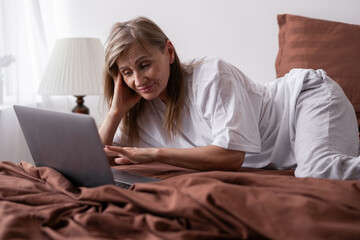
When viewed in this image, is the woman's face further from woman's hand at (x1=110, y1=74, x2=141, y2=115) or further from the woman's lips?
woman's hand at (x1=110, y1=74, x2=141, y2=115)

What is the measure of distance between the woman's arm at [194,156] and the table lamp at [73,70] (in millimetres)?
1182

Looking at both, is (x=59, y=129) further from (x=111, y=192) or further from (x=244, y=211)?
(x=244, y=211)

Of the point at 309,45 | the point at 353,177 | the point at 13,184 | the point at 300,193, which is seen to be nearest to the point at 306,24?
the point at 309,45

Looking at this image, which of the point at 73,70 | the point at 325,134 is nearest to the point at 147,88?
the point at 325,134

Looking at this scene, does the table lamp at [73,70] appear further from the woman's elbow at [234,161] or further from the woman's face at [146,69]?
the woman's elbow at [234,161]

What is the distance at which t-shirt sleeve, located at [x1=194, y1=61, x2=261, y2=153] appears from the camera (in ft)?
4.62

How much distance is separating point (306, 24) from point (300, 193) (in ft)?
4.69

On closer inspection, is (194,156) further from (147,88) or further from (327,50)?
(327,50)

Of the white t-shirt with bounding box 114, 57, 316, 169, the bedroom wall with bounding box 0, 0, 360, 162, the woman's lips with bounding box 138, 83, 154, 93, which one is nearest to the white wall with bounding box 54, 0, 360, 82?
the bedroom wall with bounding box 0, 0, 360, 162

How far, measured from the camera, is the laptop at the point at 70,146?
3.43 feet

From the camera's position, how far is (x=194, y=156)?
1410 millimetres

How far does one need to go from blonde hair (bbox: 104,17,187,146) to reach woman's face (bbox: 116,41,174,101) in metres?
0.02

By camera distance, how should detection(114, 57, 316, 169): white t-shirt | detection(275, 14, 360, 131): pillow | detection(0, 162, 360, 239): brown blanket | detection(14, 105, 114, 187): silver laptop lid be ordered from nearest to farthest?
detection(0, 162, 360, 239): brown blanket, detection(14, 105, 114, 187): silver laptop lid, detection(114, 57, 316, 169): white t-shirt, detection(275, 14, 360, 131): pillow

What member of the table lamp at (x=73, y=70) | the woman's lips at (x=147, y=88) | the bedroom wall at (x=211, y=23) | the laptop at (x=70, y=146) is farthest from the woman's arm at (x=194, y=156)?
the table lamp at (x=73, y=70)
